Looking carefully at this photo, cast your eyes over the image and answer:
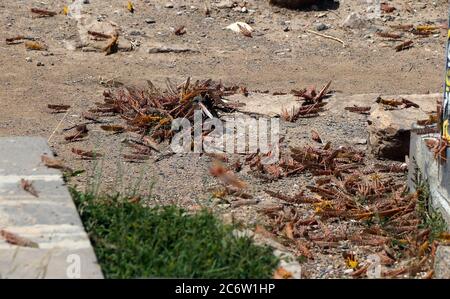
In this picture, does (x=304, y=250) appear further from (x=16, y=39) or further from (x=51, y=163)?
(x=16, y=39)

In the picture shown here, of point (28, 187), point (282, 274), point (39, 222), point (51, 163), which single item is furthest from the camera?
point (51, 163)

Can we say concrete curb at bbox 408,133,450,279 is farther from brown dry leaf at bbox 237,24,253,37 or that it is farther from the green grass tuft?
brown dry leaf at bbox 237,24,253,37

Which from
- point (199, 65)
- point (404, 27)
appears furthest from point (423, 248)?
Result: point (404, 27)

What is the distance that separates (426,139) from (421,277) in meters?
1.25

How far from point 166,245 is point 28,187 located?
0.94 m

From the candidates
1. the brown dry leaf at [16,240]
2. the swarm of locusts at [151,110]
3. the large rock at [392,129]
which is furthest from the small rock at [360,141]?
the brown dry leaf at [16,240]

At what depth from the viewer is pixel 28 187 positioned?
5379 millimetres

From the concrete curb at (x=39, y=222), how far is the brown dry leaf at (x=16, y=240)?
22 millimetres

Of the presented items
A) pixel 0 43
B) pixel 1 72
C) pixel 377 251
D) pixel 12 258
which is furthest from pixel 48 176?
pixel 0 43

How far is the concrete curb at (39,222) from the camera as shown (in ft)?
15.2

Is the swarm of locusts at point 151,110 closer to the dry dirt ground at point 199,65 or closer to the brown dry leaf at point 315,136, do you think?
the dry dirt ground at point 199,65

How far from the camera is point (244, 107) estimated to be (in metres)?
7.73

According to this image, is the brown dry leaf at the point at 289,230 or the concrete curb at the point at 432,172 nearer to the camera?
the brown dry leaf at the point at 289,230
